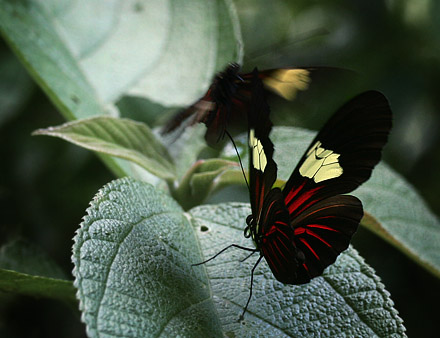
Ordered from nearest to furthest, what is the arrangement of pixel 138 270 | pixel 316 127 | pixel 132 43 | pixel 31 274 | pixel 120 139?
pixel 138 270
pixel 120 139
pixel 31 274
pixel 132 43
pixel 316 127

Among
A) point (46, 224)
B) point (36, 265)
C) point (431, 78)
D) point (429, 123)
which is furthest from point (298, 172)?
point (431, 78)

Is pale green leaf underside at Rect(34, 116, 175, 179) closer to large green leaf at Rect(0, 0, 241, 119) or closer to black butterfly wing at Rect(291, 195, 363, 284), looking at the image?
large green leaf at Rect(0, 0, 241, 119)

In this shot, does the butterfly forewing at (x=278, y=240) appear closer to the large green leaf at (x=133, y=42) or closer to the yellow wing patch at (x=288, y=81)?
the yellow wing patch at (x=288, y=81)

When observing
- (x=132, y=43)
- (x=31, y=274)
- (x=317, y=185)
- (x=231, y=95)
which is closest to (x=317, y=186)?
(x=317, y=185)

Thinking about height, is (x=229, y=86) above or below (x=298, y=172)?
above

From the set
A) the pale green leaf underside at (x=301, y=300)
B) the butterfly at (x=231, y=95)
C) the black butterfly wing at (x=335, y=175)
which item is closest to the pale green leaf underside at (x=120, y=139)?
the butterfly at (x=231, y=95)

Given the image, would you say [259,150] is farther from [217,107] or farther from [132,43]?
[132,43]

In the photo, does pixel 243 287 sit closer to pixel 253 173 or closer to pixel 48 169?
pixel 253 173
